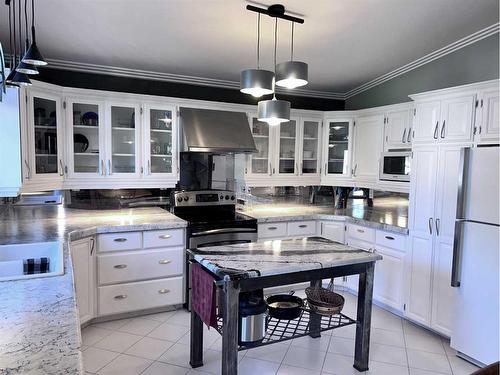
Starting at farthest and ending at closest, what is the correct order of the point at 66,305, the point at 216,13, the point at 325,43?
the point at 325,43, the point at 216,13, the point at 66,305

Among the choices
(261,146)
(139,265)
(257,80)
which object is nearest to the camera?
(257,80)

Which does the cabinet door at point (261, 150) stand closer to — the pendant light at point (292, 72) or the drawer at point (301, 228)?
the drawer at point (301, 228)

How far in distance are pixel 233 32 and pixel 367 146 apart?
2.08 metres

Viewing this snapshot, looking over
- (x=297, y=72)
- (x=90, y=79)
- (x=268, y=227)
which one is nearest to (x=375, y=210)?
(x=268, y=227)

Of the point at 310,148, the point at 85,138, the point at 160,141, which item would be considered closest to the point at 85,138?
the point at 85,138

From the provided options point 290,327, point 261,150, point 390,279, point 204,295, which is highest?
point 261,150

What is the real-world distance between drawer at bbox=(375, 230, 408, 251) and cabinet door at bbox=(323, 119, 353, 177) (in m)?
1.04

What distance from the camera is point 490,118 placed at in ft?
8.61

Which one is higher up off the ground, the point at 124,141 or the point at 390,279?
the point at 124,141

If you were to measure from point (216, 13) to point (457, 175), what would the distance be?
2240mm

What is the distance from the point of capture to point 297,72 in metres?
2.17

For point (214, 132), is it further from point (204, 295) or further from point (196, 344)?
point (196, 344)

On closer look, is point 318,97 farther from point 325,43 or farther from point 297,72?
point 297,72

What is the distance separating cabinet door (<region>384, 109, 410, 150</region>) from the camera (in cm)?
366
